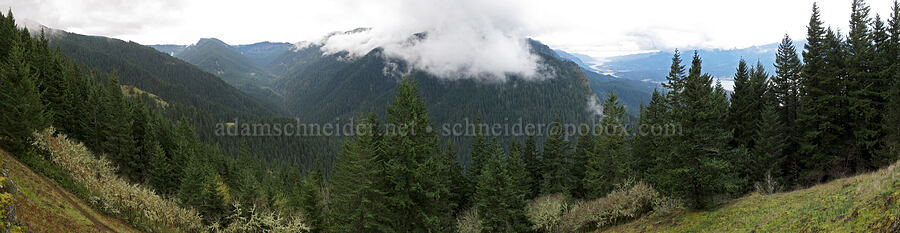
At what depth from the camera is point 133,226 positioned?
24.8 m

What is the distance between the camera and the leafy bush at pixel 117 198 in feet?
83.1

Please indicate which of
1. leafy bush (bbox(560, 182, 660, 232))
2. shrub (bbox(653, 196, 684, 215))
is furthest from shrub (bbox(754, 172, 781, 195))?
leafy bush (bbox(560, 182, 660, 232))

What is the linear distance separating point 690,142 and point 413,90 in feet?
61.5

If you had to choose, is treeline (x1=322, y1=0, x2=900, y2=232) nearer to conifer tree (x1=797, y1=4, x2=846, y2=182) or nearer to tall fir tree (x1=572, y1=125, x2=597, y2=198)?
conifer tree (x1=797, y1=4, x2=846, y2=182)

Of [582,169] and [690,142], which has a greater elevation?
[690,142]

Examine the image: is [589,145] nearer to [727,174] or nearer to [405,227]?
[727,174]

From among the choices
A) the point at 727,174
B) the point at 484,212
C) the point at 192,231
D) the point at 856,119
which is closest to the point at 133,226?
the point at 192,231

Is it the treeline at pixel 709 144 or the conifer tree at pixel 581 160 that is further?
the conifer tree at pixel 581 160

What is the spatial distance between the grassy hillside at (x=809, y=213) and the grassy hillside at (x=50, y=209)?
29.7 meters

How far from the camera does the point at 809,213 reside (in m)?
16.1

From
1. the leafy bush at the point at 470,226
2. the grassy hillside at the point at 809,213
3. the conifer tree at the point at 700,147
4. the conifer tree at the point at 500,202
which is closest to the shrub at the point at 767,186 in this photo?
the grassy hillside at the point at 809,213

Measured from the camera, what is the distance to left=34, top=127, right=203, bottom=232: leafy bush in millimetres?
25328

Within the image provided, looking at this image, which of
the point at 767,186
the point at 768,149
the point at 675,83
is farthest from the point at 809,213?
the point at 768,149

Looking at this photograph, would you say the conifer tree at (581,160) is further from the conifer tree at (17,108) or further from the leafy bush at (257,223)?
the conifer tree at (17,108)
